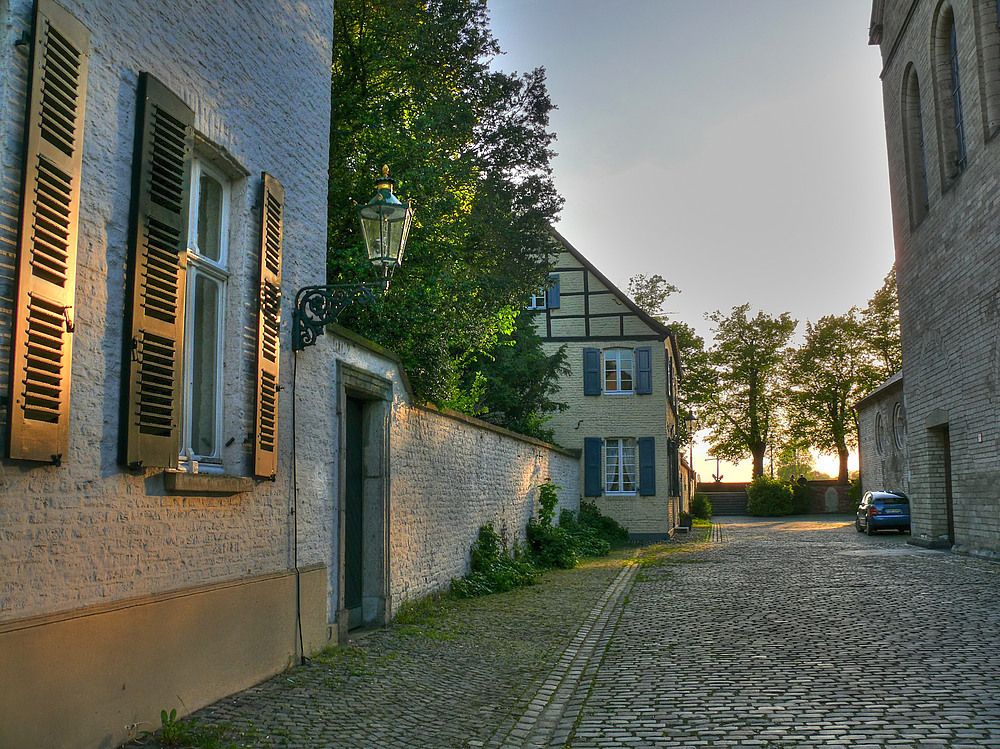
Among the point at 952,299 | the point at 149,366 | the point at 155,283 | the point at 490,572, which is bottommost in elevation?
the point at 490,572

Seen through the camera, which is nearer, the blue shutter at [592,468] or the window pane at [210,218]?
the window pane at [210,218]

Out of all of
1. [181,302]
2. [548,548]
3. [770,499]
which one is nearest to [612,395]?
[548,548]

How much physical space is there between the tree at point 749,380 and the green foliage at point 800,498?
7052 mm

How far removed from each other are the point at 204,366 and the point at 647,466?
19873 millimetres

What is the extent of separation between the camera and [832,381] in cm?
5169

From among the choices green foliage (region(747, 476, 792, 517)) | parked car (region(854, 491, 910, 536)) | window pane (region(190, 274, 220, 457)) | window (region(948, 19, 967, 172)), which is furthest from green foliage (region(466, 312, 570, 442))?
green foliage (region(747, 476, 792, 517))

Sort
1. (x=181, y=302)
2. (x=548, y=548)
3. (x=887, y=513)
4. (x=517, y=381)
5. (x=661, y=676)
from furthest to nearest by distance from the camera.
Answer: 1. (x=887, y=513)
2. (x=517, y=381)
3. (x=548, y=548)
4. (x=661, y=676)
5. (x=181, y=302)

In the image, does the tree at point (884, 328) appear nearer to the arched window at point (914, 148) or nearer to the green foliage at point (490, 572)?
the arched window at point (914, 148)

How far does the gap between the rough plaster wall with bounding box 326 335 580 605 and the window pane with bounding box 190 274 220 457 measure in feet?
6.05

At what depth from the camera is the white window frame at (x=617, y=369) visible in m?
25.5

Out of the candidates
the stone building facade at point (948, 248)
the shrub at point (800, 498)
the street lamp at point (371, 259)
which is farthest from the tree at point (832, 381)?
the street lamp at point (371, 259)

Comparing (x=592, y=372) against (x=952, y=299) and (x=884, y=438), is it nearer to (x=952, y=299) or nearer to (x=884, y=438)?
(x=952, y=299)

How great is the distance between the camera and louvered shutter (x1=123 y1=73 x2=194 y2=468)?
4809 millimetres

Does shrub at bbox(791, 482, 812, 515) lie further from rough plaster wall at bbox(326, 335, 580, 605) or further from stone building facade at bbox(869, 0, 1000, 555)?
rough plaster wall at bbox(326, 335, 580, 605)
